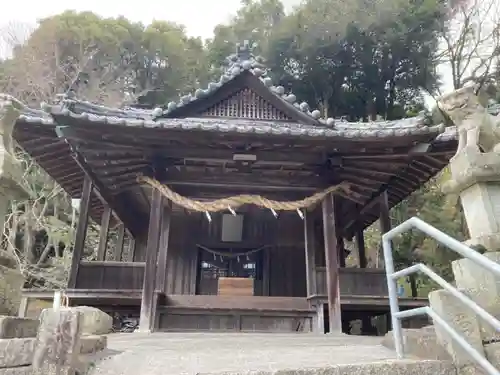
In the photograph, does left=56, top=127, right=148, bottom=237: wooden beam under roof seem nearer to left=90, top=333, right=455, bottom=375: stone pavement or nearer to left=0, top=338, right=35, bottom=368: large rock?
left=90, top=333, right=455, bottom=375: stone pavement

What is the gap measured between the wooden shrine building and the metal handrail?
4.36 metres

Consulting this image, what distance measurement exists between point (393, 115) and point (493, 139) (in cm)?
2258

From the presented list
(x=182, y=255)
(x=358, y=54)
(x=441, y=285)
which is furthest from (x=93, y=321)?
(x=358, y=54)

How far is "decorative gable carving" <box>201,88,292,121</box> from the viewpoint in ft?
31.0

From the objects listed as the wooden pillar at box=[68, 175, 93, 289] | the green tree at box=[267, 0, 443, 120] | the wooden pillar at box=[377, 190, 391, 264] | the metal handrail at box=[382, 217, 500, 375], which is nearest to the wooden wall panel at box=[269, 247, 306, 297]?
the wooden pillar at box=[377, 190, 391, 264]

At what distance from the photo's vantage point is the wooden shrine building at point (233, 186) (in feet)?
23.9

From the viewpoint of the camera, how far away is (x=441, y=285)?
253 centimetres

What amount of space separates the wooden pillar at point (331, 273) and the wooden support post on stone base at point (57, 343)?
559 centimetres

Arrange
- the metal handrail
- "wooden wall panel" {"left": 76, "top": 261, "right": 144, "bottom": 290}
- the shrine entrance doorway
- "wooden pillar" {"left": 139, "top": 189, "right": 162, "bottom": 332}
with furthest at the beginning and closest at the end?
1. the shrine entrance doorway
2. "wooden wall panel" {"left": 76, "top": 261, "right": 144, "bottom": 290}
3. "wooden pillar" {"left": 139, "top": 189, "right": 162, "bottom": 332}
4. the metal handrail

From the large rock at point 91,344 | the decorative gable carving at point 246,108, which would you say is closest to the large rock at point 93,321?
the large rock at point 91,344

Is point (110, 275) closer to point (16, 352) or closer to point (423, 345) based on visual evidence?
point (16, 352)

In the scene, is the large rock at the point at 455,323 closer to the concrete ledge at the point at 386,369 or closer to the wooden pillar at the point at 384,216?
the concrete ledge at the point at 386,369

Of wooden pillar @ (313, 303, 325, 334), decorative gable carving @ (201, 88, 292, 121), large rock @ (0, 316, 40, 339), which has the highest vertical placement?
decorative gable carving @ (201, 88, 292, 121)

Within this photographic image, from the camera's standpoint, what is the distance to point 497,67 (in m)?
22.6
